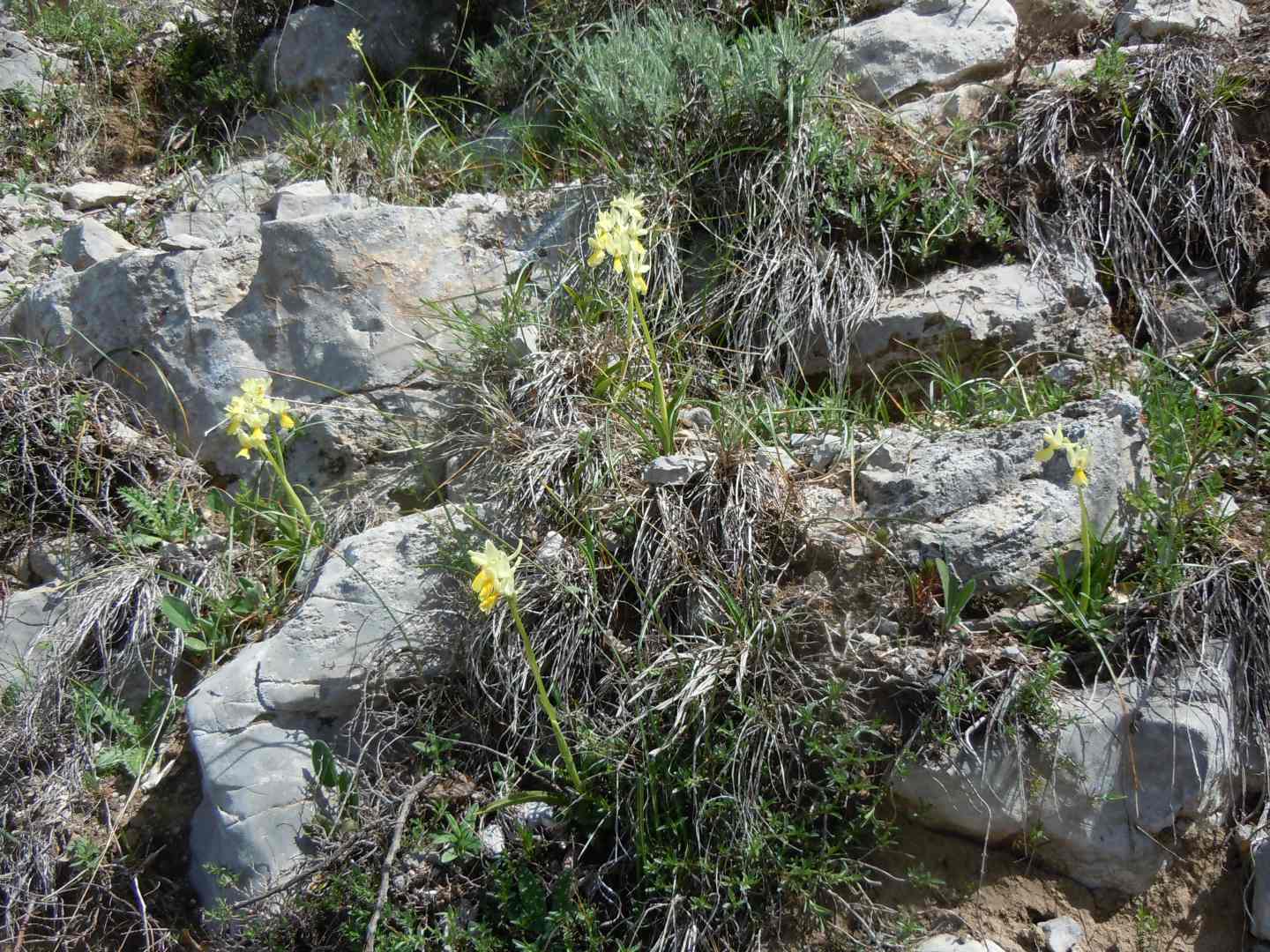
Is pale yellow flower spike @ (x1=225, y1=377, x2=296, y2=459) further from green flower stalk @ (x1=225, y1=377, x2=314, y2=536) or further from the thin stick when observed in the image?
the thin stick

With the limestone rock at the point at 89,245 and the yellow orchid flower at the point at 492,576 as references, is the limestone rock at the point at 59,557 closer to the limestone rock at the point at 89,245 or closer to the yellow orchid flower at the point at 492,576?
the limestone rock at the point at 89,245

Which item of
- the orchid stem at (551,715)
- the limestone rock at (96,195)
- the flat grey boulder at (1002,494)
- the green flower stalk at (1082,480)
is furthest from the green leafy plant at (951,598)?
the limestone rock at (96,195)

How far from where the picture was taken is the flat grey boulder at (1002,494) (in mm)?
2604

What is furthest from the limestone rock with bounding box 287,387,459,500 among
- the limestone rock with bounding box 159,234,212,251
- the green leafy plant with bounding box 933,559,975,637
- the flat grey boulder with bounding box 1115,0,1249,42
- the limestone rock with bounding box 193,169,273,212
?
the flat grey boulder with bounding box 1115,0,1249,42

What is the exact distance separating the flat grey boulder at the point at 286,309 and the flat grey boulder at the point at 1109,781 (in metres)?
2.23

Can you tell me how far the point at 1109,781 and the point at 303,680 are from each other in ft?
7.20

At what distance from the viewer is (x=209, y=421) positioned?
3502 mm

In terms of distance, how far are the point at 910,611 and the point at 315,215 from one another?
2.64 m

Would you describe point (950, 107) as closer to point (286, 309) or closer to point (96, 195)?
point (286, 309)

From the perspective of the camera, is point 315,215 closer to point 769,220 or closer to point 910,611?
point 769,220

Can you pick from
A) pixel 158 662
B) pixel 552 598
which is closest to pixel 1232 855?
pixel 552 598

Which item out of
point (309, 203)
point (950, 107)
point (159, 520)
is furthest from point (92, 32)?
point (950, 107)

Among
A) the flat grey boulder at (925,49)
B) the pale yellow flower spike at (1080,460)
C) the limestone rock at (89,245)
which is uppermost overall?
the flat grey boulder at (925,49)

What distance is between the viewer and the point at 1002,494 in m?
2.69
